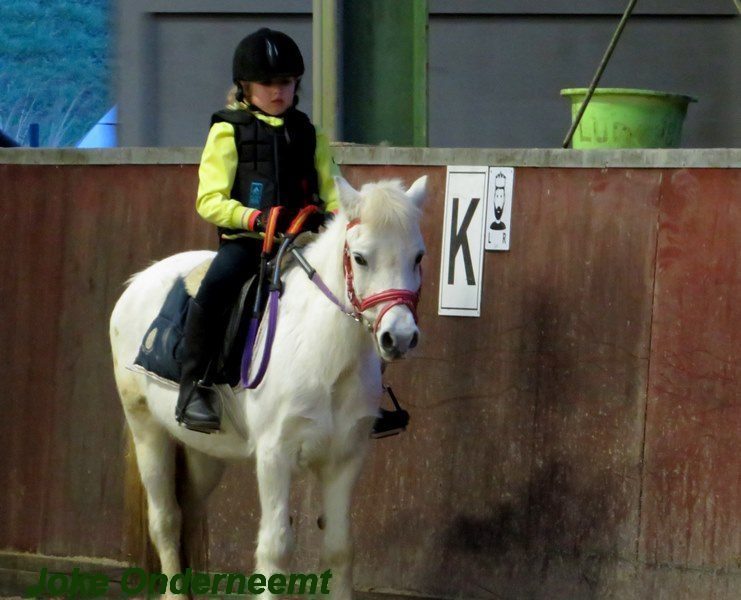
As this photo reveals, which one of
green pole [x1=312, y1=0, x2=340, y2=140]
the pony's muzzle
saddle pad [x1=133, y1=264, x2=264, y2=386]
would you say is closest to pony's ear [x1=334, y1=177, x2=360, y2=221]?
the pony's muzzle

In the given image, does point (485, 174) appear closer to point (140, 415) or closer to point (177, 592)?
point (140, 415)

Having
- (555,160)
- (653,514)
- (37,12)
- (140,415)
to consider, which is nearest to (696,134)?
(555,160)

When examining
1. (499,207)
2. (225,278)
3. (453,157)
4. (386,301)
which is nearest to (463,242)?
(499,207)

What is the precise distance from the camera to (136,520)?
653 cm

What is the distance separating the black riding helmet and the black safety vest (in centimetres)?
17

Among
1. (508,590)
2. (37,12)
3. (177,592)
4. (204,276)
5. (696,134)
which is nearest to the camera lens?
(204,276)

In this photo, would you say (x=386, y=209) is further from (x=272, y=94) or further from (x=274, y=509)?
(x=274, y=509)

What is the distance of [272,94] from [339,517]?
1701 mm

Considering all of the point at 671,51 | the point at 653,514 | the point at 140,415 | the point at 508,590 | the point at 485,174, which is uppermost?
the point at 671,51

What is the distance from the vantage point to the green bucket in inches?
279

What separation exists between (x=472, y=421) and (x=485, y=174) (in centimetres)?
116

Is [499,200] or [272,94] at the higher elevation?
[272,94]

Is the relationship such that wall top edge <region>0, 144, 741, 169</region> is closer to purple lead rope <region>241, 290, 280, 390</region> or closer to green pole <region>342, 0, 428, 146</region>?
green pole <region>342, 0, 428, 146</region>

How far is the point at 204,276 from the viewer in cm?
580
